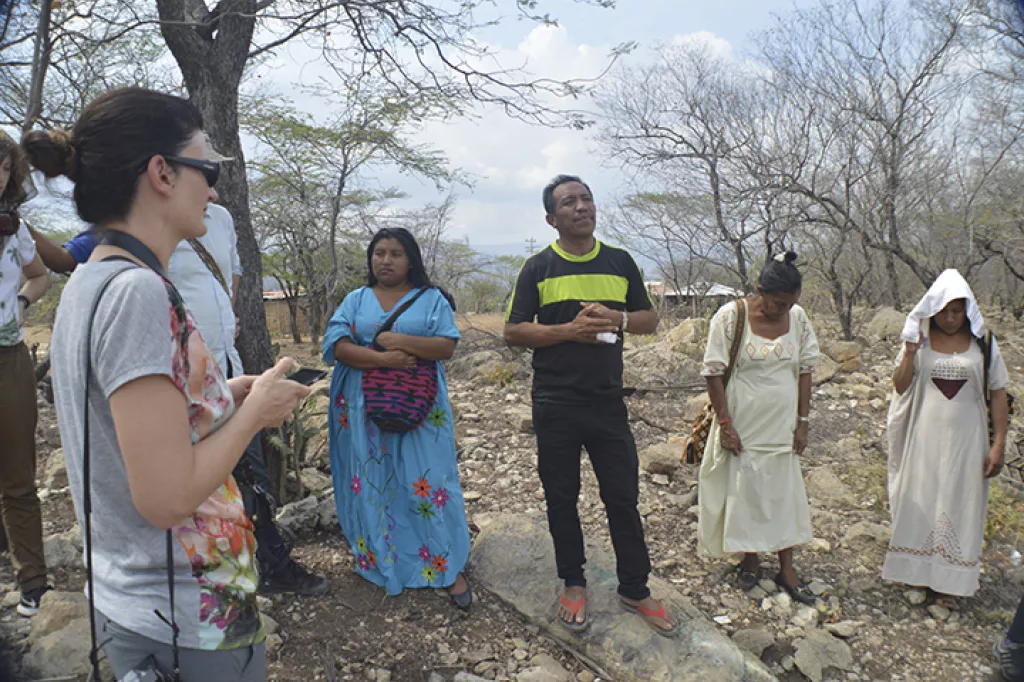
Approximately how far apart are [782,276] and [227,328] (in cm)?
241

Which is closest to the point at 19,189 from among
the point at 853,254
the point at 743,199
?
the point at 743,199

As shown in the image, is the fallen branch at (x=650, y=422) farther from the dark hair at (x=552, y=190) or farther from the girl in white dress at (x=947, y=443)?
the dark hair at (x=552, y=190)

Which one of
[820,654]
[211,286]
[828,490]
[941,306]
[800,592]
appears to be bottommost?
[820,654]

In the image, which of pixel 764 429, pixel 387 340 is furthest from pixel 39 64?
pixel 764 429

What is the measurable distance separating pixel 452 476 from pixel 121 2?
10.3 ft

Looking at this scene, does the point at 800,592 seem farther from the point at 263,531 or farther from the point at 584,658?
the point at 263,531

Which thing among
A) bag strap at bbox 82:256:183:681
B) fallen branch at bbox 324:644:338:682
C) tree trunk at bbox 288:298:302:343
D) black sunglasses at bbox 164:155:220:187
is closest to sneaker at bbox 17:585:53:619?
fallen branch at bbox 324:644:338:682

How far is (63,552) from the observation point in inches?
118

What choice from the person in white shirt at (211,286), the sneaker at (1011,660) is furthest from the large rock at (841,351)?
the person in white shirt at (211,286)

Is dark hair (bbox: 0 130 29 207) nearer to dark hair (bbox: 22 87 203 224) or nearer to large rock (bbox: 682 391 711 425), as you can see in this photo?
dark hair (bbox: 22 87 203 224)

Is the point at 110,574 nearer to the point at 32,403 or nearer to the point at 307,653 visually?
the point at 307,653

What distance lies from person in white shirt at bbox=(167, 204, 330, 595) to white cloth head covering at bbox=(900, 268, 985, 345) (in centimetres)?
298

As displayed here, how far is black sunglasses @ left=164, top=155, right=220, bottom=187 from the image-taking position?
3.68ft

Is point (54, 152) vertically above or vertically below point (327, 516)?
above
